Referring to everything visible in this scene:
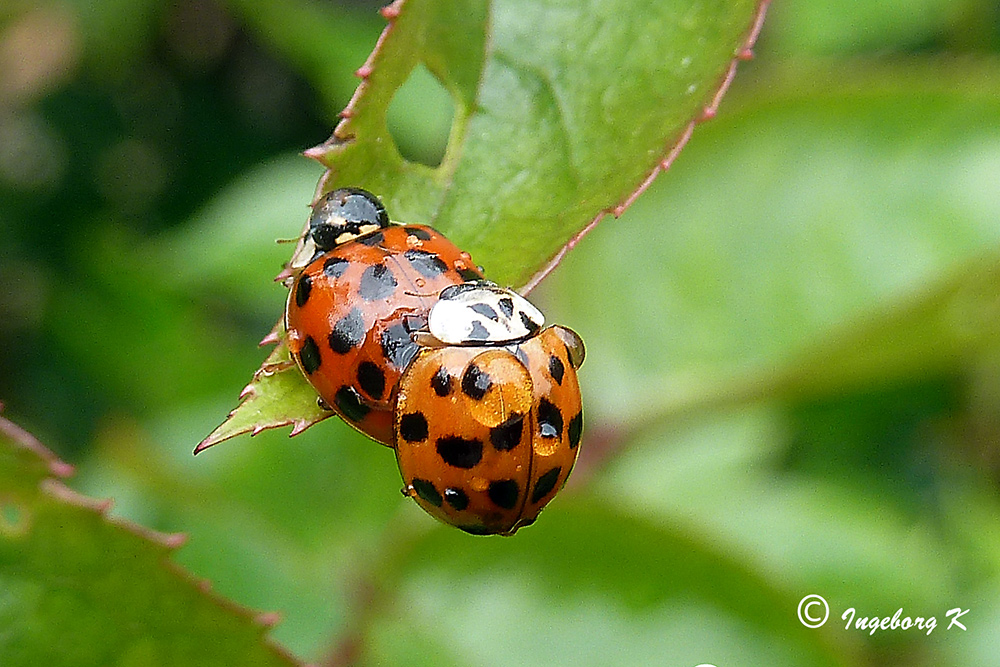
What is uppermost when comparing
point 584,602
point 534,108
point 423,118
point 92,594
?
point 534,108

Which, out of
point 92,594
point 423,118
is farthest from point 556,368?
point 423,118

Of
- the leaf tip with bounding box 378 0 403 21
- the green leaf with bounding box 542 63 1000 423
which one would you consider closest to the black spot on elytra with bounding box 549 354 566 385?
the leaf tip with bounding box 378 0 403 21

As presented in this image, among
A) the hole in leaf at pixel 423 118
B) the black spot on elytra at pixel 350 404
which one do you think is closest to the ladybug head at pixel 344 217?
the black spot on elytra at pixel 350 404

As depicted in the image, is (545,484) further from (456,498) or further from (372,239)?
(372,239)

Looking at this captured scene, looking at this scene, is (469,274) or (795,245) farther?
(795,245)

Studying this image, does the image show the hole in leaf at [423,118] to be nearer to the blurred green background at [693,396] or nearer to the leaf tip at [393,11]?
the blurred green background at [693,396]

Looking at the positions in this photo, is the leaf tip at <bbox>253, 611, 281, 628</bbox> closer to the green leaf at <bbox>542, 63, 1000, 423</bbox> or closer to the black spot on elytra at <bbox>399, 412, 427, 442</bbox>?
the black spot on elytra at <bbox>399, 412, 427, 442</bbox>
